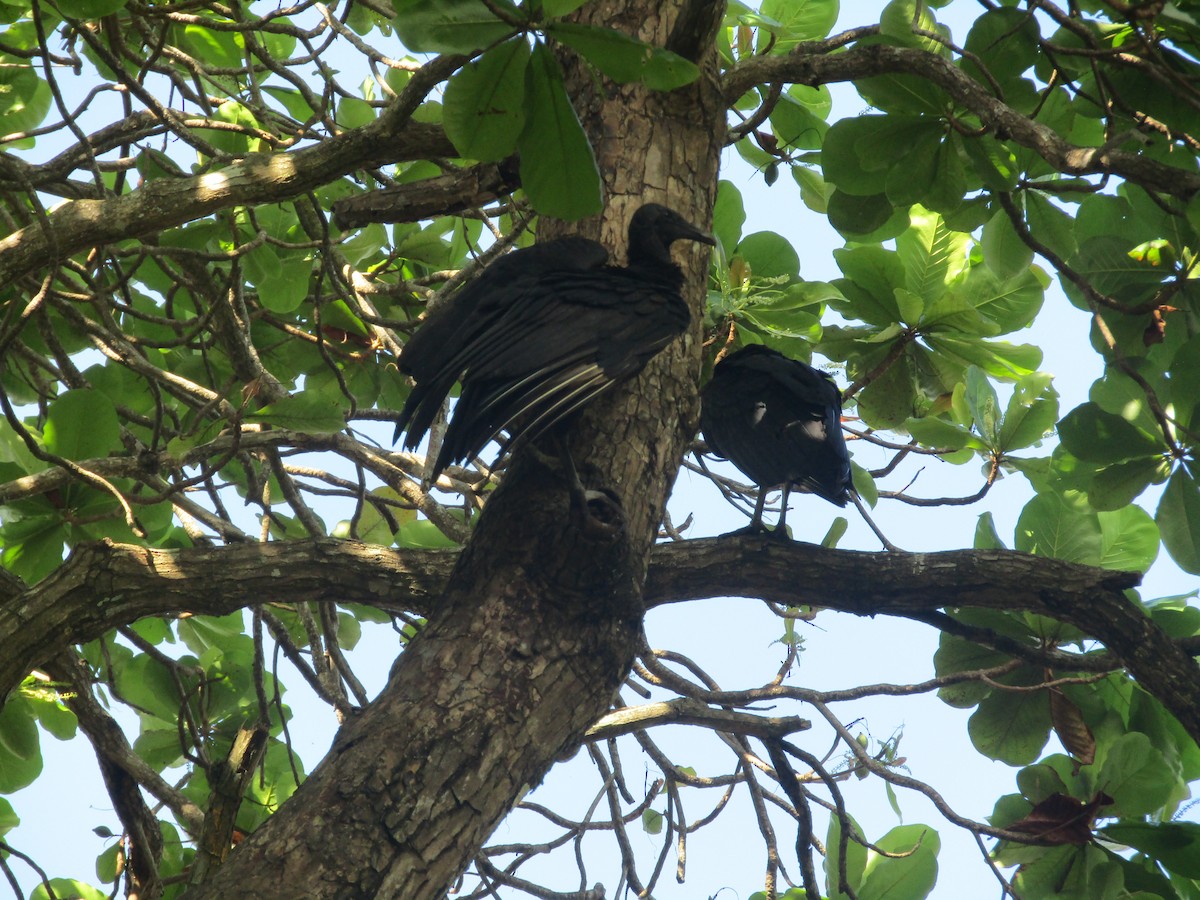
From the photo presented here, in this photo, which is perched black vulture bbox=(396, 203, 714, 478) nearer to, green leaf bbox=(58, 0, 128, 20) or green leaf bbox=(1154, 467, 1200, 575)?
green leaf bbox=(58, 0, 128, 20)

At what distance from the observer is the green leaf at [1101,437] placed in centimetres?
307

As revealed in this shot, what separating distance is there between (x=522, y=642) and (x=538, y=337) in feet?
2.47

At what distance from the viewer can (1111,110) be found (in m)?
2.77

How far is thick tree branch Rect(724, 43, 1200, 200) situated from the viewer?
239 centimetres

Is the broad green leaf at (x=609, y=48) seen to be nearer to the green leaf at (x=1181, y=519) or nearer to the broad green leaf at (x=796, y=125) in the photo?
the broad green leaf at (x=796, y=125)

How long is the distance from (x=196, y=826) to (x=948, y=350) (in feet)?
9.06

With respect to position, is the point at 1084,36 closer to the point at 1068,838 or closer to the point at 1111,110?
the point at 1111,110

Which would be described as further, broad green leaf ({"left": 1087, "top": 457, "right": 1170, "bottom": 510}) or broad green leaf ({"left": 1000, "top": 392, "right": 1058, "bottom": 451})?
broad green leaf ({"left": 1000, "top": 392, "right": 1058, "bottom": 451})

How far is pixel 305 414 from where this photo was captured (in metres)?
2.97

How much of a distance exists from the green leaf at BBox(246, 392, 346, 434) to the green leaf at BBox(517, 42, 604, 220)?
3.13 ft

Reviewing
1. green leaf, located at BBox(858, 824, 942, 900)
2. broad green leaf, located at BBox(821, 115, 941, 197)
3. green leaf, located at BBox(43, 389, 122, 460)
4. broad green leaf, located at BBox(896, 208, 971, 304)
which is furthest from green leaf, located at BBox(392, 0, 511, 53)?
green leaf, located at BBox(858, 824, 942, 900)

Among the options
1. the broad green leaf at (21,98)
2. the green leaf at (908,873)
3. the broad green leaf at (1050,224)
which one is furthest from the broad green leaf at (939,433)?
the broad green leaf at (21,98)

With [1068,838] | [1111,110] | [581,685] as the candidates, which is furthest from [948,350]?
[581,685]

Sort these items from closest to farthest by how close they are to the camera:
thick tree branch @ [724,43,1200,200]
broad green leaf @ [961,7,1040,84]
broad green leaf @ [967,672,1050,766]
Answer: thick tree branch @ [724,43,1200,200], broad green leaf @ [961,7,1040,84], broad green leaf @ [967,672,1050,766]
